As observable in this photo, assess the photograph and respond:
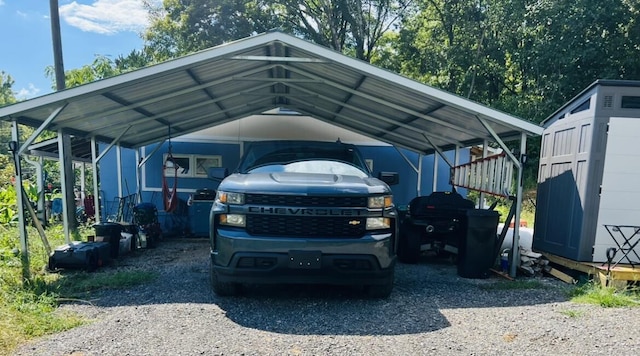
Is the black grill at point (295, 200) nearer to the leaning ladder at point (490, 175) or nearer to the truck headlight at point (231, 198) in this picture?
the truck headlight at point (231, 198)

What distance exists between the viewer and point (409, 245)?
660 centimetres

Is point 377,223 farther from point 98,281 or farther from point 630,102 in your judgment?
point 630,102

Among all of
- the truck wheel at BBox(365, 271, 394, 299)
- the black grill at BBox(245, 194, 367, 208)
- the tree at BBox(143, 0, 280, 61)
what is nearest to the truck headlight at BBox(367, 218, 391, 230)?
the black grill at BBox(245, 194, 367, 208)

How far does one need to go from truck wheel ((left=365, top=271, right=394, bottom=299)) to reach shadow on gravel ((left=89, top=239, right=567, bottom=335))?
69 mm

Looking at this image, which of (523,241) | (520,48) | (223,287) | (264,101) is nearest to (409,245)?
(523,241)

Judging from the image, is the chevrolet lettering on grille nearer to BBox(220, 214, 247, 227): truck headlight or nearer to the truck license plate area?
BBox(220, 214, 247, 227): truck headlight

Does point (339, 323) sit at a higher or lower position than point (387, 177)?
lower

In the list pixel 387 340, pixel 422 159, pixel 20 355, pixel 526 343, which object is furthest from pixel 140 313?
pixel 422 159

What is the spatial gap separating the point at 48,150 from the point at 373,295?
34.7ft

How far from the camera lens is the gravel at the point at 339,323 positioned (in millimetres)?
3145

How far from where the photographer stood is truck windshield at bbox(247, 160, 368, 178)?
4883 mm

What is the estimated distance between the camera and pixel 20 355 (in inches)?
116

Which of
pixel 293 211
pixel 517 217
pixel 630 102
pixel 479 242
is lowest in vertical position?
pixel 479 242

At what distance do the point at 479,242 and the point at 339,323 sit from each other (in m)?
3.01
